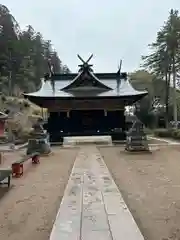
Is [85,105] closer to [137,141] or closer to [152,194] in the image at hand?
[137,141]

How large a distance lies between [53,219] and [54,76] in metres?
29.1

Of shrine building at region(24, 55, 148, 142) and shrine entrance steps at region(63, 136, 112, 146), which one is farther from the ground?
shrine building at region(24, 55, 148, 142)

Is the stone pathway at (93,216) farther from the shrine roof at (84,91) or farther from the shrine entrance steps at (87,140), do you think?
the shrine roof at (84,91)

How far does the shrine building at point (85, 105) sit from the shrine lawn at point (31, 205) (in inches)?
648

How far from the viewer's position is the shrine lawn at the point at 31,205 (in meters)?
5.14

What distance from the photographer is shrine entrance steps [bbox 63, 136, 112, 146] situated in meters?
25.4

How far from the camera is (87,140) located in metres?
26.0

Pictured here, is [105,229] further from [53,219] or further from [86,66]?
[86,66]

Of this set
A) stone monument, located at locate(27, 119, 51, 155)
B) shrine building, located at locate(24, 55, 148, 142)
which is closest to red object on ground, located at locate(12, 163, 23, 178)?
stone monument, located at locate(27, 119, 51, 155)

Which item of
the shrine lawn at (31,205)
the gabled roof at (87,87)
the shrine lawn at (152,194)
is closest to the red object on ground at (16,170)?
the shrine lawn at (31,205)

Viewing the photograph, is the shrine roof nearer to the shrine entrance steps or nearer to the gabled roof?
the gabled roof

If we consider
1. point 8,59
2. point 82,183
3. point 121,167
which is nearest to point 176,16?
point 8,59

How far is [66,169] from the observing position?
1237 cm

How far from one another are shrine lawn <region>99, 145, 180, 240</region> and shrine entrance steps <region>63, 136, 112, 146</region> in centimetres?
1204
